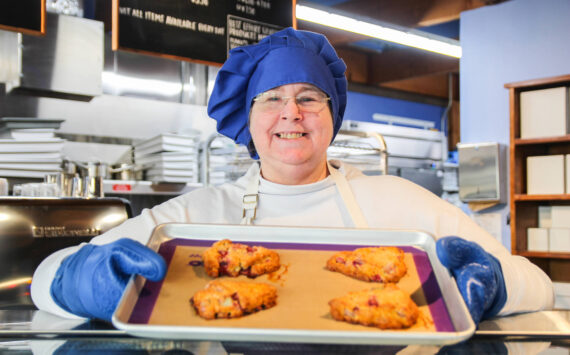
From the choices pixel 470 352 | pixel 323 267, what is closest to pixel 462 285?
pixel 470 352

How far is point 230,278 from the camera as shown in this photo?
3.24ft

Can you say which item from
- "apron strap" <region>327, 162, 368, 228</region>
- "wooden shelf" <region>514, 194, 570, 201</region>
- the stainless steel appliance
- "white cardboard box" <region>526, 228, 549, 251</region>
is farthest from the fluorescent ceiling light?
"apron strap" <region>327, 162, 368, 228</region>

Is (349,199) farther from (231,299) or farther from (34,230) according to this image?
(34,230)

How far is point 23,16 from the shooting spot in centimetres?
291

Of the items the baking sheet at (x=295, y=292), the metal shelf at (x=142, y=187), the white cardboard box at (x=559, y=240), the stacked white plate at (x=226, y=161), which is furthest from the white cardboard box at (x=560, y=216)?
the baking sheet at (x=295, y=292)

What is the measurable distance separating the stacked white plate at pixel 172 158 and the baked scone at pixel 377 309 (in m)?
3.03

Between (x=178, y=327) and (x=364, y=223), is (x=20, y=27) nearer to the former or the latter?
(x=364, y=223)

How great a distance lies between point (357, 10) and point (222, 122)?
18.4ft

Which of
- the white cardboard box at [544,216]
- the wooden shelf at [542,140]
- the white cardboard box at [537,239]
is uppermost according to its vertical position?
the wooden shelf at [542,140]

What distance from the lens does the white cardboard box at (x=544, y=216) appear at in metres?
4.39

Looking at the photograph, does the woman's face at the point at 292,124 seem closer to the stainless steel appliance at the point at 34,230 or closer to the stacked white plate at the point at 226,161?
the stainless steel appliance at the point at 34,230

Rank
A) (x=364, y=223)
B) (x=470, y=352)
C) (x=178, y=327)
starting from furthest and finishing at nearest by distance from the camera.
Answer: (x=364, y=223)
(x=470, y=352)
(x=178, y=327)

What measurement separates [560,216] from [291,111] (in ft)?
11.5

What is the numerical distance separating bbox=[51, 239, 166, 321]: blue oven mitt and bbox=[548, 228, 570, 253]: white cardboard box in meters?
4.07
